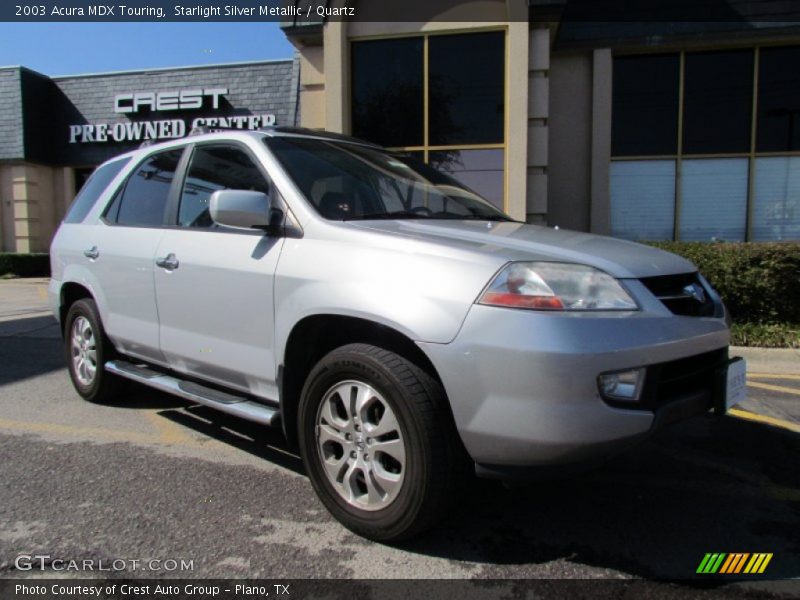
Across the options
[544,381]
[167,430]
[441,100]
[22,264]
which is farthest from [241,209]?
[22,264]

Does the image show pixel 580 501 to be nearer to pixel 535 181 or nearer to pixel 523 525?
pixel 523 525

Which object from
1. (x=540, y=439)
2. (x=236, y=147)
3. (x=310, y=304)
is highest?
(x=236, y=147)

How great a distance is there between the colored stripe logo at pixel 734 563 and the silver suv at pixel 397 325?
0.63 meters

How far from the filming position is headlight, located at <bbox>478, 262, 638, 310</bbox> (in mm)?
2281

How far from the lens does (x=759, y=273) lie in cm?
670

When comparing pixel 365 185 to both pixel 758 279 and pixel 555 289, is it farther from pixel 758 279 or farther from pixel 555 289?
pixel 758 279

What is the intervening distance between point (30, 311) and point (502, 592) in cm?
981

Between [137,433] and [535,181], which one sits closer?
[137,433]

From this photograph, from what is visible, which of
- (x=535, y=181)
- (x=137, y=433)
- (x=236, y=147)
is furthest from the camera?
(x=535, y=181)

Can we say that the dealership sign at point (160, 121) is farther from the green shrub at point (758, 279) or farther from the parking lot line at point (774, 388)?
the parking lot line at point (774, 388)

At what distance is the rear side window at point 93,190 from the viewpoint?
470 centimetres

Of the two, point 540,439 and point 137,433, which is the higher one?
point 540,439

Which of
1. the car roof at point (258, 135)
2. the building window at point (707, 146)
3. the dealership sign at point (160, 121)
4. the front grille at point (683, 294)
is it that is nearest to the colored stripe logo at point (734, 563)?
the front grille at point (683, 294)

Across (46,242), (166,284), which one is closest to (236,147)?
(166,284)
